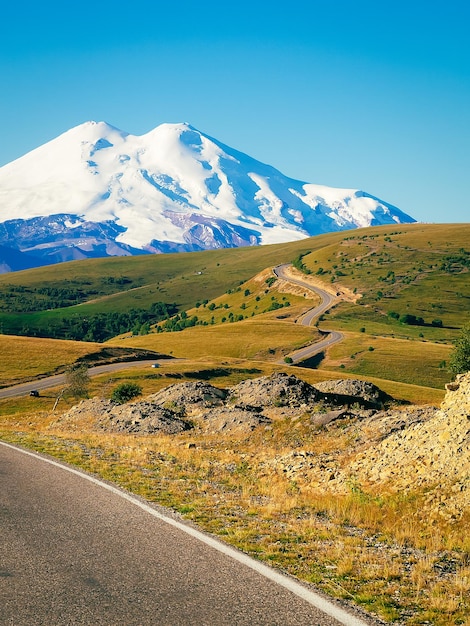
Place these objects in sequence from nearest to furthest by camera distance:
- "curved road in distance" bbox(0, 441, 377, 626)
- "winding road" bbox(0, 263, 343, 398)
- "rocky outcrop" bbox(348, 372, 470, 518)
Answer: "curved road in distance" bbox(0, 441, 377, 626)
"rocky outcrop" bbox(348, 372, 470, 518)
"winding road" bbox(0, 263, 343, 398)

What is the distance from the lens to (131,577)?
927 centimetres

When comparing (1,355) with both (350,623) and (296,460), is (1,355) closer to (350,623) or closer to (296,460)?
(296,460)

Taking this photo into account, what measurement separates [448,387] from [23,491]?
530 inches

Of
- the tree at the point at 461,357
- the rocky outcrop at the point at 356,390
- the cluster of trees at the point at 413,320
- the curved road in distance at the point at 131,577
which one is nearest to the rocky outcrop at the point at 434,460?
the curved road in distance at the point at 131,577

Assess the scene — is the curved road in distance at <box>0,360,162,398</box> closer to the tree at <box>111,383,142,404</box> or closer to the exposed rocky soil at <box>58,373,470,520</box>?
the tree at <box>111,383,142,404</box>

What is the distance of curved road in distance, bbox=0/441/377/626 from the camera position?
7855mm

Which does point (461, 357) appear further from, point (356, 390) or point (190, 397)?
point (190, 397)

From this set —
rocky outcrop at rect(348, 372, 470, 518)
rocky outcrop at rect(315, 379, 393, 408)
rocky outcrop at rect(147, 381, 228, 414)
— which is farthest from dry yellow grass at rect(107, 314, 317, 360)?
rocky outcrop at rect(348, 372, 470, 518)

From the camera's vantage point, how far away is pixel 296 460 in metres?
21.3

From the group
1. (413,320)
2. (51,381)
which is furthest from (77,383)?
(413,320)

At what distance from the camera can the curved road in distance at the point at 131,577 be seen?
25.8 feet

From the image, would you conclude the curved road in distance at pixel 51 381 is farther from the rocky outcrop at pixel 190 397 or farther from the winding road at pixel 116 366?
the rocky outcrop at pixel 190 397

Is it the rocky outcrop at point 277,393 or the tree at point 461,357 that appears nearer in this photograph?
the rocky outcrop at point 277,393

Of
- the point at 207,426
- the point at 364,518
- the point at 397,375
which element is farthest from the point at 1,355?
the point at 364,518
